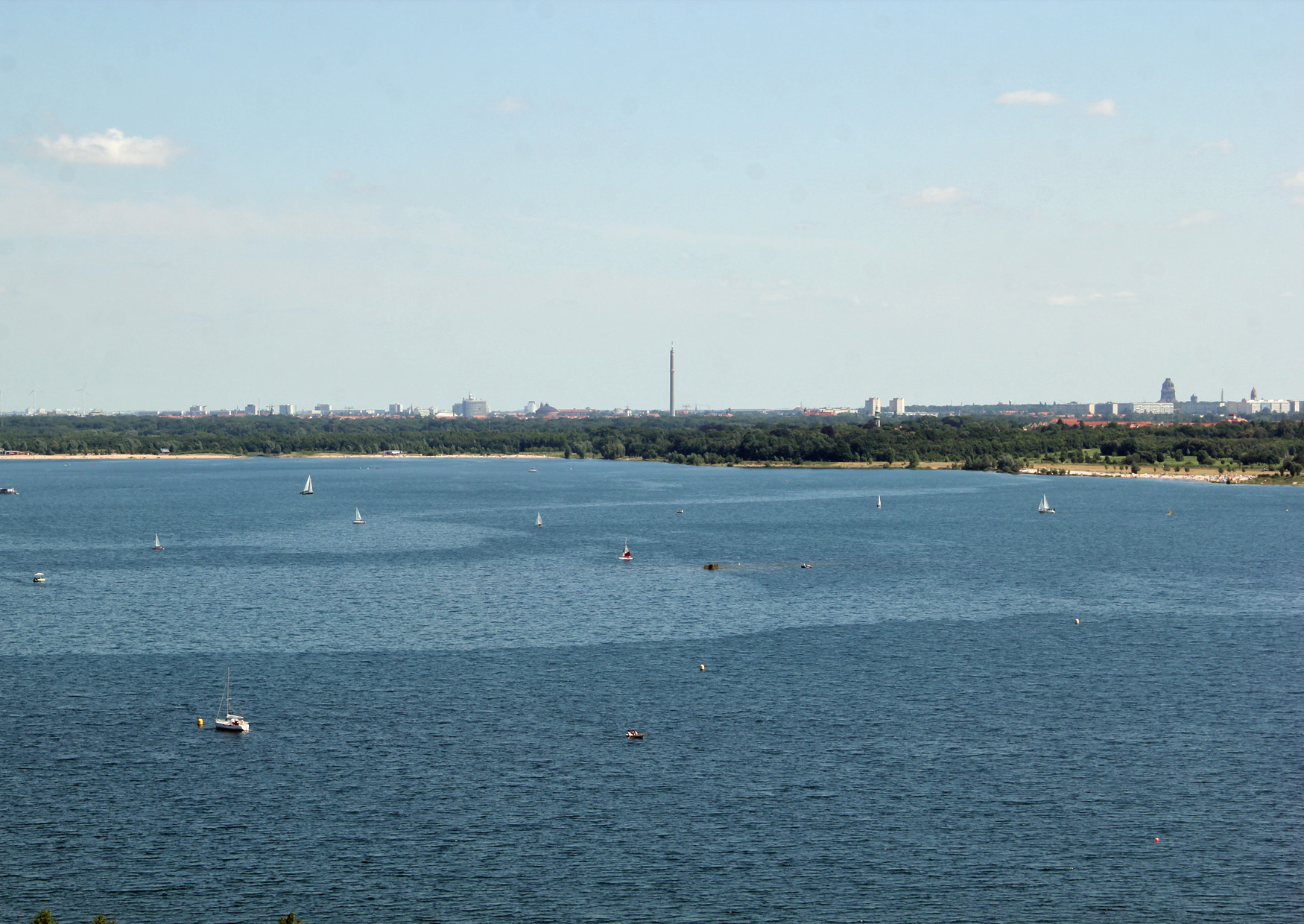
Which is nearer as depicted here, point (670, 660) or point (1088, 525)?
point (670, 660)

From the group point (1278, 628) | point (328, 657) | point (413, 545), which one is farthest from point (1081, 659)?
point (413, 545)

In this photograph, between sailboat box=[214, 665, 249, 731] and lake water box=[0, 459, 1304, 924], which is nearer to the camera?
lake water box=[0, 459, 1304, 924]

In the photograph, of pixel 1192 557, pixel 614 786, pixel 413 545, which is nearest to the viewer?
pixel 614 786

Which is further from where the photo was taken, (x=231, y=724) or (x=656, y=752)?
(x=231, y=724)

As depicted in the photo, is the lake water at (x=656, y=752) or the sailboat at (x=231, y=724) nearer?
the lake water at (x=656, y=752)

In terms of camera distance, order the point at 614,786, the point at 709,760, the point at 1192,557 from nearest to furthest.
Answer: the point at 614,786
the point at 709,760
the point at 1192,557

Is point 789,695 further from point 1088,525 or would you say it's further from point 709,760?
point 1088,525

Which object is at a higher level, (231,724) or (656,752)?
(231,724)
